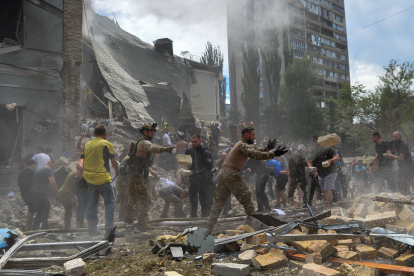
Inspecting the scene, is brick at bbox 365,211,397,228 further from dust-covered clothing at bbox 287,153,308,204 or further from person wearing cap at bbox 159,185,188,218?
person wearing cap at bbox 159,185,188,218

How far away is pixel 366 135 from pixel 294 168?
2201cm

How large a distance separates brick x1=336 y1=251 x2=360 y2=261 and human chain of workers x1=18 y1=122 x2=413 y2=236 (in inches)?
58.1

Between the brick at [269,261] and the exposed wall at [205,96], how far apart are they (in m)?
23.6

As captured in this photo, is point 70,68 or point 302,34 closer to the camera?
point 70,68

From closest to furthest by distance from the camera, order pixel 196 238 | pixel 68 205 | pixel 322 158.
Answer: pixel 196 238
pixel 68 205
pixel 322 158

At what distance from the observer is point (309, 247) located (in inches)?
139

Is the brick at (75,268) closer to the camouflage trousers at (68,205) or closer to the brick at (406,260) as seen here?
the camouflage trousers at (68,205)

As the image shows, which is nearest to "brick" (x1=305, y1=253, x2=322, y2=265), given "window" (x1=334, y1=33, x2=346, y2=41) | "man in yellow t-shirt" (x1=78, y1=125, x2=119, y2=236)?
"man in yellow t-shirt" (x1=78, y1=125, x2=119, y2=236)

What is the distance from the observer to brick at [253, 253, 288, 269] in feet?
10.8

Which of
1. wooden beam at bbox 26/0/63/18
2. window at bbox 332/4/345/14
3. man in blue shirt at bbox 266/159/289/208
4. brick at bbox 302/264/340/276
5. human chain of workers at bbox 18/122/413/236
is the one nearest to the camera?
brick at bbox 302/264/340/276

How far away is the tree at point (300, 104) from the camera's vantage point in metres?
34.0

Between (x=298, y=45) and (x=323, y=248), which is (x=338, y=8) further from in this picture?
(x=323, y=248)

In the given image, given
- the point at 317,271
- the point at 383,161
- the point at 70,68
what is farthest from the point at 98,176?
the point at 70,68

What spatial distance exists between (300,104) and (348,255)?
106ft
